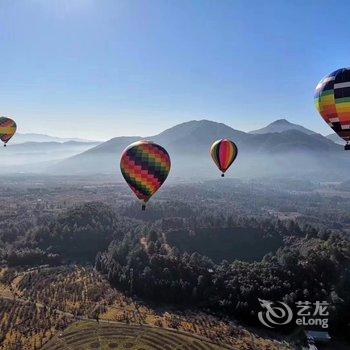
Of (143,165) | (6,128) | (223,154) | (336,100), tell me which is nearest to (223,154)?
(223,154)

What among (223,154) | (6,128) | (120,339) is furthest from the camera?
(6,128)

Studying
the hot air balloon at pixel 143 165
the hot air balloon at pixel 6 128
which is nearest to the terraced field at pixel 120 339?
the hot air balloon at pixel 143 165

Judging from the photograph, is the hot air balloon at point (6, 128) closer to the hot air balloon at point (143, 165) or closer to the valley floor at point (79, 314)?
the valley floor at point (79, 314)

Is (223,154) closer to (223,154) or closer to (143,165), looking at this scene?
(223,154)

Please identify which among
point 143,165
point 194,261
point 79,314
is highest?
point 143,165

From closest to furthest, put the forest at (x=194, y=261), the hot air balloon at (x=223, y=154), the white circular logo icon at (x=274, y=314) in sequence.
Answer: the white circular logo icon at (x=274, y=314) → the forest at (x=194, y=261) → the hot air balloon at (x=223, y=154)

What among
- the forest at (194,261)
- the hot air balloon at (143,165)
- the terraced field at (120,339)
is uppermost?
the hot air balloon at (143,165)

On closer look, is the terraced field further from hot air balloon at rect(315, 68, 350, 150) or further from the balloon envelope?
the balloon envelope
